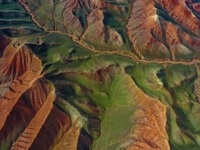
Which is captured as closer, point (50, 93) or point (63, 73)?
point (50, 93)

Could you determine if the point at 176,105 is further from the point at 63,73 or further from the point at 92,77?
the point at 63,73

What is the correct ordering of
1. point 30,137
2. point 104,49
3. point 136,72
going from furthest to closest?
point 104,49, point 136,72, point 30,137

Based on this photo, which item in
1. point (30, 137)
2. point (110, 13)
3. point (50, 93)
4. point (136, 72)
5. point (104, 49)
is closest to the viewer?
point (30, 137)

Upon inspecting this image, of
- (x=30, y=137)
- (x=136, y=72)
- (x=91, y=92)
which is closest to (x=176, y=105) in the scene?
(x=136, y=72)

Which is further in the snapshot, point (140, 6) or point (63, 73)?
point (140, 6)

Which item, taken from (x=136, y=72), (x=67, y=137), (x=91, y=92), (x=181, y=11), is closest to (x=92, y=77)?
(x=91, y=92)

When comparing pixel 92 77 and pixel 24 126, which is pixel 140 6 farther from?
pixel 24 126

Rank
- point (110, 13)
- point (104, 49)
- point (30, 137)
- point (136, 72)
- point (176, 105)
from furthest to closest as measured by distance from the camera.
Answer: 1. point (110, 13)
2. point (104, 49)
3. point (136, 72)
4. point (176, 105)
5. point (30, 137)
